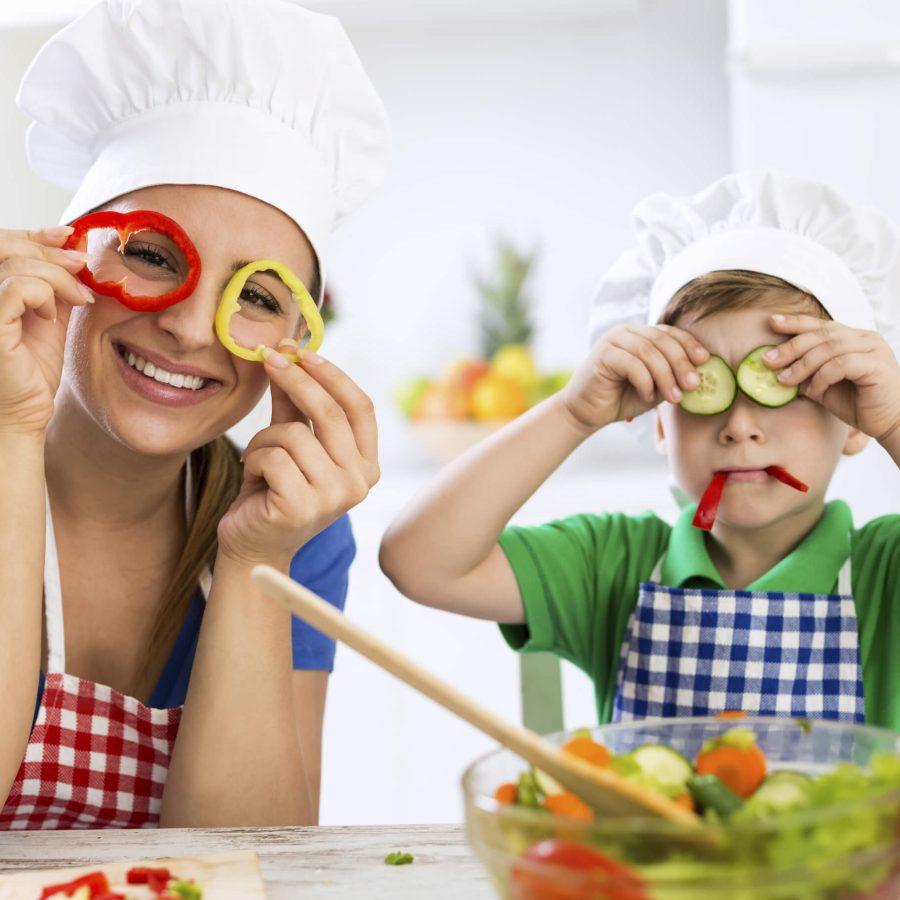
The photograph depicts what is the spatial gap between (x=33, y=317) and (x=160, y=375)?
0.14 m

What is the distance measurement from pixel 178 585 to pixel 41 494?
0.90 ft

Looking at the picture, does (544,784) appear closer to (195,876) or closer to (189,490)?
(195,876)

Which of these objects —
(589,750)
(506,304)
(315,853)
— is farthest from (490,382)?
(589,750)

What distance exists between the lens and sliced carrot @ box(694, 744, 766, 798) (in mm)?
591

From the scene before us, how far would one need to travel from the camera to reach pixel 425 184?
3.28 metres

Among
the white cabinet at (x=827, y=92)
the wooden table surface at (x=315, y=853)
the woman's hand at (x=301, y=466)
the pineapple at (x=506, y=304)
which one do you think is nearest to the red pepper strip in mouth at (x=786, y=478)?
the woman's hand at (x=301, y=466)

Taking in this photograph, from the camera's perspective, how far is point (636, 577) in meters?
1.41

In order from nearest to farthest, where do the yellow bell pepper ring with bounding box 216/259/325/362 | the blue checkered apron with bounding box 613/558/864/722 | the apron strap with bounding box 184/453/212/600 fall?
the yellow bell pepper ring with bounding box 216/259/325/362 → the blue checkered apron with bounding box 613/558/864/722 → the apron strap with bounding box 184/453/212/600

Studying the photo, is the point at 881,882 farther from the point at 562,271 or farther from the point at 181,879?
the point at 562,271

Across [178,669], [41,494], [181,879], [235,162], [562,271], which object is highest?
[562,271]

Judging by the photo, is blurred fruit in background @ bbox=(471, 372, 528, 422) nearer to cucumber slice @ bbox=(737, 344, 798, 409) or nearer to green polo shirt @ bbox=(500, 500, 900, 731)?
green polo shirt @ bbox=(500, 500, 900, 731)

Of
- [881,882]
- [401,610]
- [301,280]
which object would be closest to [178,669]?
[301,280]

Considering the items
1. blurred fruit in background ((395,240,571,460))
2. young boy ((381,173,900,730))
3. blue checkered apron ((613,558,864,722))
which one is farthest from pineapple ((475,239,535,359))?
blue checkered apron ((613,558,864,722))

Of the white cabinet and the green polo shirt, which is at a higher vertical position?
the white cabinet
